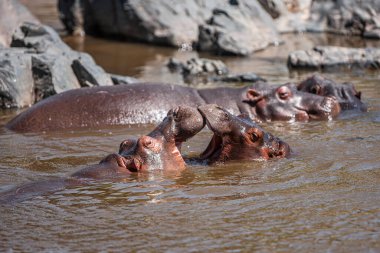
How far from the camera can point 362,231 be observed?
4.88 metres

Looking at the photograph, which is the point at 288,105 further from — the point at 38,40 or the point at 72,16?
the point at 72,16

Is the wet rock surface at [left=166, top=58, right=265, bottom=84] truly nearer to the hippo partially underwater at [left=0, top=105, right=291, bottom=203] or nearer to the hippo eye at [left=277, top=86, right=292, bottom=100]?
the hippo eye at [left=277, top=86, right=292, bottom=100]

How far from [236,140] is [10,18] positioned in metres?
7.93

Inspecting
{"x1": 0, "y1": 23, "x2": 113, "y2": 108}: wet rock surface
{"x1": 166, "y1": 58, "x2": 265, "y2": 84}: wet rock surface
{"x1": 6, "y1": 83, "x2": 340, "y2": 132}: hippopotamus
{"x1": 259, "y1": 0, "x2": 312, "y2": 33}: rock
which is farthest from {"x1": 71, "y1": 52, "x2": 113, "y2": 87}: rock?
{"x1": 259, "y1": 0, "x2": 312, "y2": 33}: rock

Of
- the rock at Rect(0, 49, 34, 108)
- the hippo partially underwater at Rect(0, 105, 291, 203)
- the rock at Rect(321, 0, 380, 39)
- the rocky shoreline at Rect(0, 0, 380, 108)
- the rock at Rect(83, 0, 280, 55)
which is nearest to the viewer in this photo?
the hippo partially underwater at Rect(0, 105, 291, 203)

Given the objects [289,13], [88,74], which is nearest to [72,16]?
[289,13]

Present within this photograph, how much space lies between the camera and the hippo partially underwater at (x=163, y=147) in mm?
6012

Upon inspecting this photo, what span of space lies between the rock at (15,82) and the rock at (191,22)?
489cm

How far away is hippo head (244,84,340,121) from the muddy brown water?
939 millimetres

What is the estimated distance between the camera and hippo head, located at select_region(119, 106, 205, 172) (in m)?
6.04

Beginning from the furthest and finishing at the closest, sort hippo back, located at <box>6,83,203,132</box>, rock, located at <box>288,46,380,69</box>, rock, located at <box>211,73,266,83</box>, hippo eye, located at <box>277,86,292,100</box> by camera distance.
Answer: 1. rock, located at <box>288,46,380,69</box>
2. rock, located at <box>211,73,266,83</box>
3. hippo eye, located at <box>277,86,292,100</box>
4. hippo back, located at <box>6,83,203,132</box>

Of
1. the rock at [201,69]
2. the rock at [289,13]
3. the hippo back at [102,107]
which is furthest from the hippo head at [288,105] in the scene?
the rock at [289,13]

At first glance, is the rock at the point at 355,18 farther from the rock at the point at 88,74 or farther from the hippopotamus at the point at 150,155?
the hippopotamus at the point at 150,155

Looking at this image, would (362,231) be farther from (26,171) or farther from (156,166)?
(26,171)
